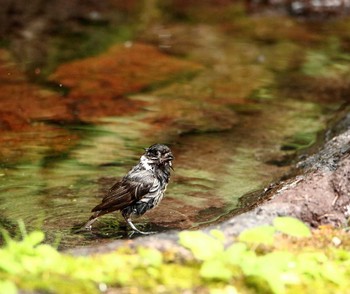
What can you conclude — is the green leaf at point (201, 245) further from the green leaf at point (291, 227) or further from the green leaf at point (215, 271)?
the green leaf at point (291, 227)

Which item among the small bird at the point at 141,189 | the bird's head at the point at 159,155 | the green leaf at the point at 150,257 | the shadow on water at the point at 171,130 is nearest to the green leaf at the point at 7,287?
the green leaf at the point at 150,257

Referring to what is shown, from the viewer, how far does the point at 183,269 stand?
4367 mm

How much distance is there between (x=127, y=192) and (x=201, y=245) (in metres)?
2.76

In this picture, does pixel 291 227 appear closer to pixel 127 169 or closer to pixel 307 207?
pixel 307 207

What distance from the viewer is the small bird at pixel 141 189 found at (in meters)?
6.96

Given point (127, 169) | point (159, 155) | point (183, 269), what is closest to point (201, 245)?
point (183, 269)

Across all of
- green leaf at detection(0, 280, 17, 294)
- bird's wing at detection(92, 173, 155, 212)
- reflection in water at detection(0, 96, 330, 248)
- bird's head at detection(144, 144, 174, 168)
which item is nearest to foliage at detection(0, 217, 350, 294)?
green leaf at detection(0, 280, 17, 294)

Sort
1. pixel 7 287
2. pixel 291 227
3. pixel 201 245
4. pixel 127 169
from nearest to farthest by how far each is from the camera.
→ pixel 7 287 < pixel 201 245 < pixel 291 227 < pixel 127 169

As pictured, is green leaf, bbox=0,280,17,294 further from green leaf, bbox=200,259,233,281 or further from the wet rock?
green leaf, bbox=200,259,233,281

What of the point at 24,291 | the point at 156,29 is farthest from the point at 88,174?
the point at 156,29

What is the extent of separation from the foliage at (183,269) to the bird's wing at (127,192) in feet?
7.84

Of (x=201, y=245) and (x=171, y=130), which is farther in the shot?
(x=171, y=130)

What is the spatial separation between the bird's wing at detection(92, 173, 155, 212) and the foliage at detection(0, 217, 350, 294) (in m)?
2.39

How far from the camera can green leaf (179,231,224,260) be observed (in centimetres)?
429
